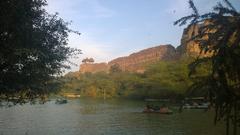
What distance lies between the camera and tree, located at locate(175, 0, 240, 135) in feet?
23.4

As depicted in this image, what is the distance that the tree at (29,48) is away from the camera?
14.7 metres

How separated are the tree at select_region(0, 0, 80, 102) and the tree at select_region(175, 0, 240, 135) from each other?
8.25 metres

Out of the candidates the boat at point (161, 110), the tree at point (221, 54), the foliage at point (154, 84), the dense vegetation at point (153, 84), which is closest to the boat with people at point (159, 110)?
the boat at point (161, 110)

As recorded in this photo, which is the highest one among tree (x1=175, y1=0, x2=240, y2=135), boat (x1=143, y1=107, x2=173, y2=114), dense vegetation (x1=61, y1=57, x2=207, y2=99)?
dense vegetation (x1=61, y1=57, x2=207, y2=99)

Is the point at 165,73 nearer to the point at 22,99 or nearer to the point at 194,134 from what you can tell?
the point at 194,134

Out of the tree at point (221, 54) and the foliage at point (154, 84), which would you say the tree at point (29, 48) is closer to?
the tree at point (221, 54)

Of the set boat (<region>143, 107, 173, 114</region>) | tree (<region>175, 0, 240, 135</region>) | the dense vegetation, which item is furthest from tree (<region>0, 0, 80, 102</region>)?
the dense vegetation

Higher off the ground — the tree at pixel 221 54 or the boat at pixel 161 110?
the tree at pixel 221 54

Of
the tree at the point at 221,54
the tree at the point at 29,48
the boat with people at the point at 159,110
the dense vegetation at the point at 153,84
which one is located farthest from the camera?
the dense vegetation at the point at 153,84

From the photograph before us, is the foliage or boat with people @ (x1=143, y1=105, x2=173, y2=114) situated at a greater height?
the foliage

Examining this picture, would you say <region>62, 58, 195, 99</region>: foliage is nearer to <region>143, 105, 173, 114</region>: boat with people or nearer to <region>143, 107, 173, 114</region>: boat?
Result: <region>143, 105, 173, 114</region>: boat with people

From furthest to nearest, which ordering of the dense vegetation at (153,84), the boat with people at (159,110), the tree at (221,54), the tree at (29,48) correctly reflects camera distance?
the dense vegetation at (153,84)
the boat with people at (159,110)
the tree at (29,48)
the tree at (221,54)

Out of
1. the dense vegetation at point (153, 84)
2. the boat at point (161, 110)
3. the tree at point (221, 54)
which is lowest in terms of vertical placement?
the boat at point (161, 110)

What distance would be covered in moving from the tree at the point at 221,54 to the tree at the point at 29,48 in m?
8.25
